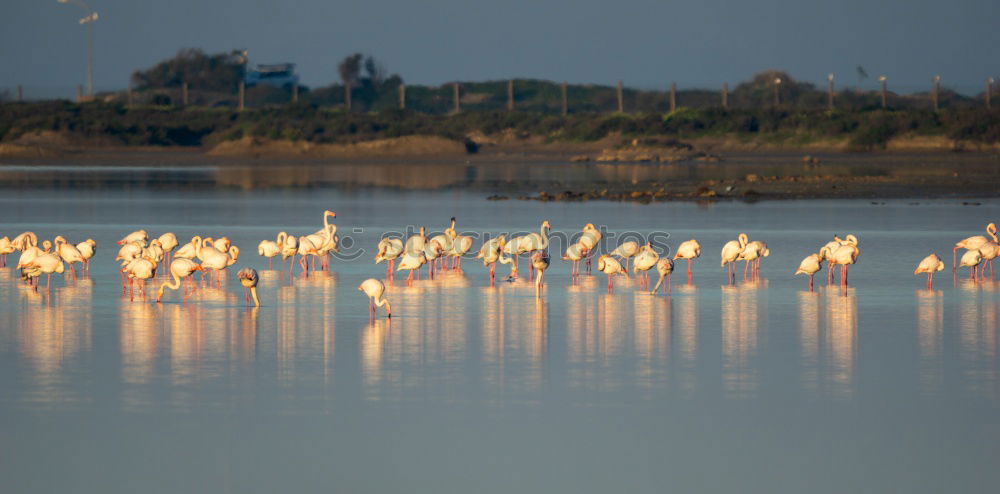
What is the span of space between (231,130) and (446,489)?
62.9 m

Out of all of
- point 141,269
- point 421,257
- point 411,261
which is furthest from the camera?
point 421,257

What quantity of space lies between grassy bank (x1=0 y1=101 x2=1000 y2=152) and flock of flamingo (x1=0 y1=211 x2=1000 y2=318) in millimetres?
42036

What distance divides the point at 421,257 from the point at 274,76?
Answer: 88.2 meters

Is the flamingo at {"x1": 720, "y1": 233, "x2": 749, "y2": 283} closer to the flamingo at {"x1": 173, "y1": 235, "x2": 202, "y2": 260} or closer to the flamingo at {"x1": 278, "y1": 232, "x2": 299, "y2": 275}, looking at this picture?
the flamingo at {"x1": 278, "y1": 232, "x2": 299, "y2": 275}

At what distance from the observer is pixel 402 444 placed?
873cm

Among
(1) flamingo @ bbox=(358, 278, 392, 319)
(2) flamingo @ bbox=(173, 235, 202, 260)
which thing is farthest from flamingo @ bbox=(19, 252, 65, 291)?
(1) flamingo @ bbox=(358, 278, 392, 319)

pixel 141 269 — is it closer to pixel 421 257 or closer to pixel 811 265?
pixel 421 257

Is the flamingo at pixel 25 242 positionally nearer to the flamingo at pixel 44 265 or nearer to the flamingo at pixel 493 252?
the flamingo at pixel 44 265

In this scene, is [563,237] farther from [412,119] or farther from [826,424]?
[412,119]

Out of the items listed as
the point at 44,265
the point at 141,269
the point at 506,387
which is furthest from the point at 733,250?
the point at 44,265

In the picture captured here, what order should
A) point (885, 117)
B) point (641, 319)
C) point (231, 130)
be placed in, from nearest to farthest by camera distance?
point (641, 319) < point (885, 117) < point (231, 130)

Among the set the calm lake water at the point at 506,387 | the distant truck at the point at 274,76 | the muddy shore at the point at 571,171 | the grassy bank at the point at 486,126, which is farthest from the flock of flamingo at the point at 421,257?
the distant truck at the point at 274,76

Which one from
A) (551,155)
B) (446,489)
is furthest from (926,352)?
(551,155)

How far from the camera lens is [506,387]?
10328mm
